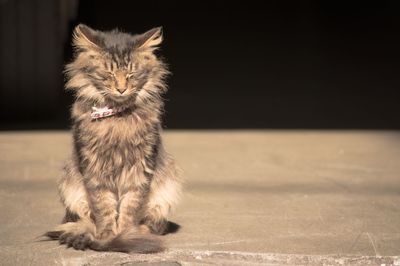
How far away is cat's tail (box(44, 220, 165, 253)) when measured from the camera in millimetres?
4223

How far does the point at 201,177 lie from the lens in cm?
645

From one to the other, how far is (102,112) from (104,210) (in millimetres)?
539

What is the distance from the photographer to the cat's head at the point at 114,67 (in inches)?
162

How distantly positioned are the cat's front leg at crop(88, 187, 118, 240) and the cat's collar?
396 millimetres

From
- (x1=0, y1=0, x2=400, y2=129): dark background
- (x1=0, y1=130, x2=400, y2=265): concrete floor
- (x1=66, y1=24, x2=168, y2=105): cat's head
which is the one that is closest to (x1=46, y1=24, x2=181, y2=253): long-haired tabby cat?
(x1=66, y1=24, x2=168, y2=105): cat's head

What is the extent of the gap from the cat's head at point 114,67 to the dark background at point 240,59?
4.44 m

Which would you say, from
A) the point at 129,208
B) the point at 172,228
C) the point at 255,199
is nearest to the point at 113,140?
the point at 129,208

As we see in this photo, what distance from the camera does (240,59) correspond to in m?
13.4

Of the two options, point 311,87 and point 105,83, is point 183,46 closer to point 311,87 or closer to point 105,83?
point 311,87

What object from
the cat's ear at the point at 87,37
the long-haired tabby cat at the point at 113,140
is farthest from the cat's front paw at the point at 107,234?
the cat's ear at the point at 87,37

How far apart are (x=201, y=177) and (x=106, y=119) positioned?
7.50 ft

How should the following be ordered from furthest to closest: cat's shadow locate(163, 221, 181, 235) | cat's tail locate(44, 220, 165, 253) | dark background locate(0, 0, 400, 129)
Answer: dark background locate(0, 0, 400, 129)
cat's shadow locate(163, 221, 181, 235)
cat's tail locate(44, 220, 165, 253)

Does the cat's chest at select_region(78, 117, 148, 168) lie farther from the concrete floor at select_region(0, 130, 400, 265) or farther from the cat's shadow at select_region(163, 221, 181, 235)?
the cat's shadow at select_region(163, 221, 181, 235)

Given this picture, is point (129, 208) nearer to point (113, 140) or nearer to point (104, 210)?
point (104, 210)
